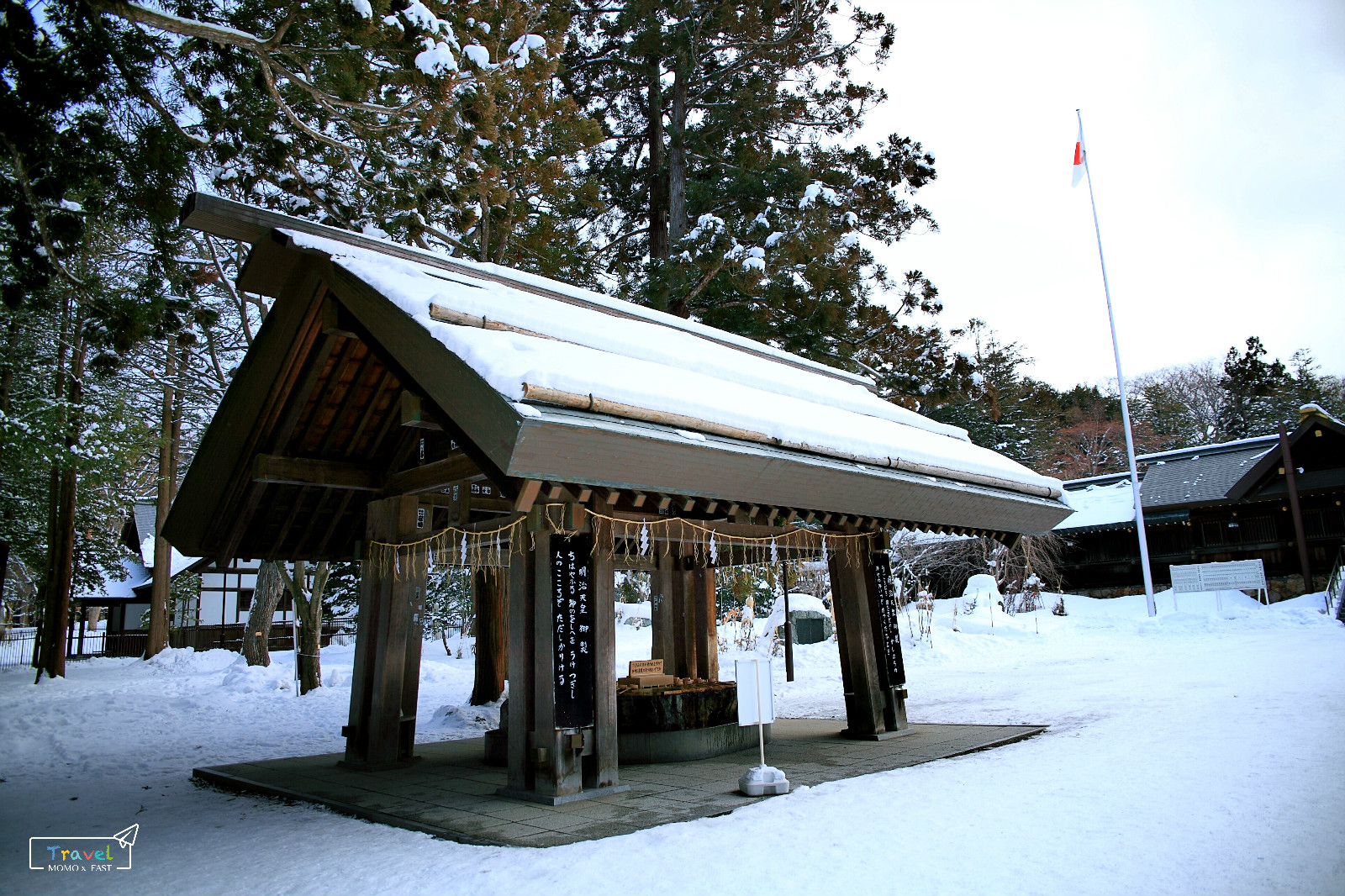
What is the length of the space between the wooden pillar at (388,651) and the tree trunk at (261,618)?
11351 mm

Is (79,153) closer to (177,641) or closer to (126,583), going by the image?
(177,641)

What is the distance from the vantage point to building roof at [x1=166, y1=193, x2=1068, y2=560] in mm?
5016

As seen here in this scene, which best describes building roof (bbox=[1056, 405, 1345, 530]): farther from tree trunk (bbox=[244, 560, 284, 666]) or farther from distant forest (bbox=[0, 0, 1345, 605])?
tree trunk (bbox=[244, 560, 284, 666])

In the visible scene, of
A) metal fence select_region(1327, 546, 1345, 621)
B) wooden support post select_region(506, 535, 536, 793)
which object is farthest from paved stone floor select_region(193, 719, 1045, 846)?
metal fence select_region(1327, 546, 1345, 621)

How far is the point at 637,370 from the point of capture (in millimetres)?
6039

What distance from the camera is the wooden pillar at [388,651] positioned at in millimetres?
7781

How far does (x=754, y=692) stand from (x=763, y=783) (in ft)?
2.22

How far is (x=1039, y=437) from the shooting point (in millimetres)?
32156

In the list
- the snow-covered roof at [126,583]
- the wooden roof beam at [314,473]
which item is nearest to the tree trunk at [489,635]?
the wooden roof beam at [314,473]

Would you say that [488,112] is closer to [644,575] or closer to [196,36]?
[196,36]

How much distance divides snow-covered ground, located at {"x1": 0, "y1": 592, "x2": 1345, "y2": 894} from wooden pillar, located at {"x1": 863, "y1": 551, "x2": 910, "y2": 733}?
143 cm

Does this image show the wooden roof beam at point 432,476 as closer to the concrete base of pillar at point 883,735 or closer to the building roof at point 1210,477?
the concrete base of pillar at point 883,735

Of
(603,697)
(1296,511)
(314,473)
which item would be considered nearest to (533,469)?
(603,697)

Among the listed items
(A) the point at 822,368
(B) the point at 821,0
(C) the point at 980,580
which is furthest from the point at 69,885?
(C) the point at 980,580
